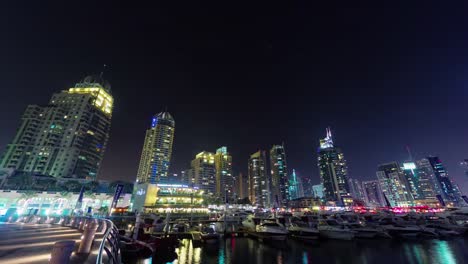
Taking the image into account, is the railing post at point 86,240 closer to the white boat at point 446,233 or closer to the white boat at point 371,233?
the white boat at point 371,233

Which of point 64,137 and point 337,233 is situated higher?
point 64,137

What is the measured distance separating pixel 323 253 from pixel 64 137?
13023 centimetres

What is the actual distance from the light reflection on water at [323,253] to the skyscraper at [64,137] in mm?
101068

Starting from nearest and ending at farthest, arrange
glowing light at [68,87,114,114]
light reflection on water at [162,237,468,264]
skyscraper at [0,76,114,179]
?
light reflection on water at [162,237,468,264] → skyscraper at [0,76,114,179] → glowing light at [68,87,114,114]

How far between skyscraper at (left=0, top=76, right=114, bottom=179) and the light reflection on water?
332 feet

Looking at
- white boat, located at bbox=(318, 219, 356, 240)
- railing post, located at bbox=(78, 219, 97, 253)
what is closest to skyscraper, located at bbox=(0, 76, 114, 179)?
railing post, located at bbox=(78, 219, 97, 253)

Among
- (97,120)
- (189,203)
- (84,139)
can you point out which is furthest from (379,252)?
(97,120)

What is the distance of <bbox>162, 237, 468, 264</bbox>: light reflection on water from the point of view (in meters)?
23.8

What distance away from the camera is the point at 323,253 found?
27.3 m

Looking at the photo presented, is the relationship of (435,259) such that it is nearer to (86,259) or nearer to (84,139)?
(86,259)

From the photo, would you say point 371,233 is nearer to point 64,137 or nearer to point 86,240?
point 86,240

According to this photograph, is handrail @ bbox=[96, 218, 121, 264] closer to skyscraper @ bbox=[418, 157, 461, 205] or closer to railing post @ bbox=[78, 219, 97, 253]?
railing post @ bbox=[78, 219, 97, 253]

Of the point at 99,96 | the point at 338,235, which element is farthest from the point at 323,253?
the point at 99,96

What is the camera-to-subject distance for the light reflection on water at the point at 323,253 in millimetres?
23781
